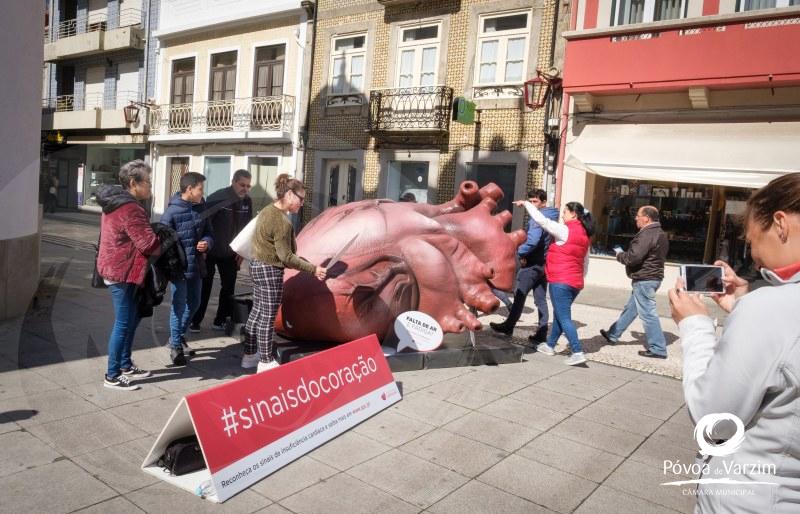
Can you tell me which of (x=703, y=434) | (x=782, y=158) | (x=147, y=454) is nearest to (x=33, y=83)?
(x=147, y=454)

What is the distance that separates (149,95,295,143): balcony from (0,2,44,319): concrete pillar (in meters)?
10.4

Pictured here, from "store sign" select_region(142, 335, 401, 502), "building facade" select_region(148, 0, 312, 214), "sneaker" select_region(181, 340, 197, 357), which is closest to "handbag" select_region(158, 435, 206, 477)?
"store sign" select_region(142, 335, 401, 502)

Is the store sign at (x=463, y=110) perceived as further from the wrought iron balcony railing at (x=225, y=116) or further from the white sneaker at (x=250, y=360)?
the white sneaker at (x=250, y=360)

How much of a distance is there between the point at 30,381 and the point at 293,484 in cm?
254

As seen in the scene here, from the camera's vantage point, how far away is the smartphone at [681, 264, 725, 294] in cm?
215

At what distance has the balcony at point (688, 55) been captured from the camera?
30.9 feet

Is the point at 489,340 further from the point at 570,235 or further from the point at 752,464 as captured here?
the point at 752,464

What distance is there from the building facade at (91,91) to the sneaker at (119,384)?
18623mm

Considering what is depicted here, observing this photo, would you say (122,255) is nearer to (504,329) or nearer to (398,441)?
(398,441)

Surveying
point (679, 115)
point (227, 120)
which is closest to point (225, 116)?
point (227, 120)

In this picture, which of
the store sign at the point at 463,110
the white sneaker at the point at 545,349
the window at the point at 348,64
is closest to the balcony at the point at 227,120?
the window at the point at 348,64

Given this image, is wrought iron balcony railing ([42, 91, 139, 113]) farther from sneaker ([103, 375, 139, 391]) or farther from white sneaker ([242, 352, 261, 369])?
sneaker ([103, 375, 139, 391])

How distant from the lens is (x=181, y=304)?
5.03m

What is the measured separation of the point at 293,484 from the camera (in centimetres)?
313
